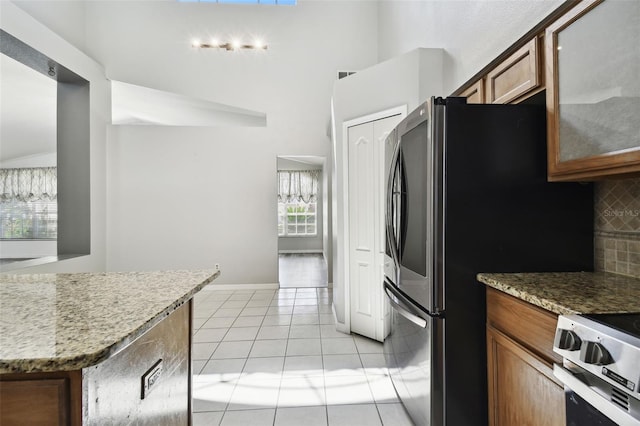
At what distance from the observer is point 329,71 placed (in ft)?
16.9

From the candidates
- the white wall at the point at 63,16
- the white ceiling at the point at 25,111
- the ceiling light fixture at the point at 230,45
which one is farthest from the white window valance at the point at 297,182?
Result: the white ceiling at the point at 25,111

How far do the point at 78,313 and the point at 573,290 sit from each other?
1621 mm

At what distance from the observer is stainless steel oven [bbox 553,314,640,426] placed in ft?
2.23

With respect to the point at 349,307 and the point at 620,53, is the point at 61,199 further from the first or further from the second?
the point at 620,53

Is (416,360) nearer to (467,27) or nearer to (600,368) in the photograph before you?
(600,368)

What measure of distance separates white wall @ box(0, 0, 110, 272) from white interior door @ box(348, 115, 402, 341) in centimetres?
381

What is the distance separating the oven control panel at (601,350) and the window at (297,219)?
27.8 ft

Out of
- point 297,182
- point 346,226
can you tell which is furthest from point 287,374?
point 297,182

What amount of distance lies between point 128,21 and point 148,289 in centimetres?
581

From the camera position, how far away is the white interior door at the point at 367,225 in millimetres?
2814

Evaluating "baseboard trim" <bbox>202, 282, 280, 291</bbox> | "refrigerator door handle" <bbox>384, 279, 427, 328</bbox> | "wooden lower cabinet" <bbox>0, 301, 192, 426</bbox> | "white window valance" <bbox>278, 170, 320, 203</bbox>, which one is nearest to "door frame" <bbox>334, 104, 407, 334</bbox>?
"refrigerator door handle" <bbox>384, 279, 427, 328</bbox>

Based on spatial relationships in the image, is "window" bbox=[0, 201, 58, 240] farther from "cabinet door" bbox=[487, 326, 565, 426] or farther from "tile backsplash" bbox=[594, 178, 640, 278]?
"tile backsplash" bbox=[594, 178, 640, 278]

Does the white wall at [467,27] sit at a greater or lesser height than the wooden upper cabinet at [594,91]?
greater

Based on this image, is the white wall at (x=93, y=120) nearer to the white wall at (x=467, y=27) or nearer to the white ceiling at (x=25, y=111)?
the white ceiling at (x=25, y=111)
